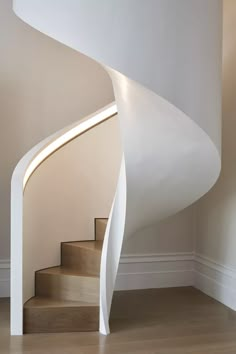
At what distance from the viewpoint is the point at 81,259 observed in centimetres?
402

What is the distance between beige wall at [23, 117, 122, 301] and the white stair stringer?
27.7 inches

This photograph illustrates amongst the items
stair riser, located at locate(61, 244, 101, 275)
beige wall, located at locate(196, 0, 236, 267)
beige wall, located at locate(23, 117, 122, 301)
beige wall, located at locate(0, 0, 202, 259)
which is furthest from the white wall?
stair riser, located at locate(61, 244, 101, 275)

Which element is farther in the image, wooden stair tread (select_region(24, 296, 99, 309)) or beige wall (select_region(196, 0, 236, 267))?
beige wall (select_region(196, 0, 236, 267))

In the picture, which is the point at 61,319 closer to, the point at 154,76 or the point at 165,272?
the point at 165,272

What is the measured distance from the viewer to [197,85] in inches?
118

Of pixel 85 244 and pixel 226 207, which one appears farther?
pixel 226 207

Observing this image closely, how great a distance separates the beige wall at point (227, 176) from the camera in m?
4.27

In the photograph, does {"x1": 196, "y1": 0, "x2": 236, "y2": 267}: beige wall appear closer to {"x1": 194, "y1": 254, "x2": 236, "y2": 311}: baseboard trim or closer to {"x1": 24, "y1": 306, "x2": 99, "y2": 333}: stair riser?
{"x1": 194, "y1": 254, "x2": 236, "y2": 311}: baseboard trim

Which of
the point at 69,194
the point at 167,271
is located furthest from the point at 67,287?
the point at 167,271

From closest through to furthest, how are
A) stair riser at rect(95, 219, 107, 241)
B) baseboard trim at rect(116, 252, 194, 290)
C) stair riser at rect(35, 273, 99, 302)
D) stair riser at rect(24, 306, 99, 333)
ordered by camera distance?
stair riser at rect(24, 306, 99, 333) → stair riser at rect(35, 273, 99, 302) → stair riser at rect(95, 219, 107, 241) → baseboard trim at rect(116, 252, 194, 290)

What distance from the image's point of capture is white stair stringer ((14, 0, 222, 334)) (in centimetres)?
277

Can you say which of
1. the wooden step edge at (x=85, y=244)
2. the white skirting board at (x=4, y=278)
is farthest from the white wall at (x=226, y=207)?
the white skirting board at (x=4, y=278)

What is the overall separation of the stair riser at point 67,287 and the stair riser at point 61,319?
148 millimetres

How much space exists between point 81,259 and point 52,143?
103 cm
